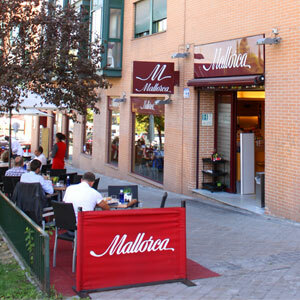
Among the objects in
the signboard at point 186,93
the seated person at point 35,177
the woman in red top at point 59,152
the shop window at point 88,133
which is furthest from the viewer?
the shop window at point 88,133

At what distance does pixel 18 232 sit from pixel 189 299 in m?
3.02

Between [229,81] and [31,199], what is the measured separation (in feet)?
19.2

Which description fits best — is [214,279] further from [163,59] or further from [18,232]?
[163,59]

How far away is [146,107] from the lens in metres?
16.3

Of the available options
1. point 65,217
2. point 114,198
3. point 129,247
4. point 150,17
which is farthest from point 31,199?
point 150,17

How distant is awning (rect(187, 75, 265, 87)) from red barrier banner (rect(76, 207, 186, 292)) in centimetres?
574

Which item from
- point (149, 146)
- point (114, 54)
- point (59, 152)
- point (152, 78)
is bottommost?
point (59, 152)

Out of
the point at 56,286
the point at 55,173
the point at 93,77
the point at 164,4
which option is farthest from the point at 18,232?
the point at 164,4

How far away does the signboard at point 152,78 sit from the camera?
13.2 m

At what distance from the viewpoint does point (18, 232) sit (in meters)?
7.36

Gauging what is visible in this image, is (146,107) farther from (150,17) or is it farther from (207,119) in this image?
(207,119)

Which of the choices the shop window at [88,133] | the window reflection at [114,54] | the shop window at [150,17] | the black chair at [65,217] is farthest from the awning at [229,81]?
the shop window at [88,133]

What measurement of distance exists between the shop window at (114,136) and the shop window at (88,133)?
2351 millimetres

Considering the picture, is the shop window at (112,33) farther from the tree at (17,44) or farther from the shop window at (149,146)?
the tree at (17,44)
